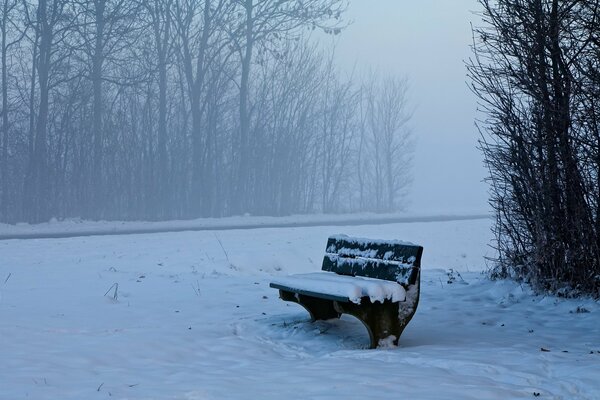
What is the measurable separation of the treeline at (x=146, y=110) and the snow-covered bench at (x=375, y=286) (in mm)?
21511

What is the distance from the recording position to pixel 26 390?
455cm

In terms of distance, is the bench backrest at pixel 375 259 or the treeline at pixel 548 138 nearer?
the bench backrest at pixel 375 259

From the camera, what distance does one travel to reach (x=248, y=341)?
6.61 meters

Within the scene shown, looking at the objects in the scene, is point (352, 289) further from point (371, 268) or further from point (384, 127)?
point (384, 127)

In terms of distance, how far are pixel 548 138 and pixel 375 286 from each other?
3455 mm

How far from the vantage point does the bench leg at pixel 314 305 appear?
283 inches

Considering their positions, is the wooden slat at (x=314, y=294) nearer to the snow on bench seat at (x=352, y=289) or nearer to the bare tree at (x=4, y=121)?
the snow on bench seat at (x=352, y=289)

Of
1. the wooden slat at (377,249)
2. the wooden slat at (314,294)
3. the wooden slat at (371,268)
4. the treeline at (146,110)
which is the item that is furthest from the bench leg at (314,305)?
the treeline at (146,110)

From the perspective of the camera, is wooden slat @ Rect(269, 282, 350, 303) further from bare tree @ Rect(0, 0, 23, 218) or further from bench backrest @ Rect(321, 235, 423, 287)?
bare tree @ Rect(0, 0, 23, 218)

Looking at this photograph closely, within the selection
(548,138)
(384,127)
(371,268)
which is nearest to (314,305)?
(371,268)

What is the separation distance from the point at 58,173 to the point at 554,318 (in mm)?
26093

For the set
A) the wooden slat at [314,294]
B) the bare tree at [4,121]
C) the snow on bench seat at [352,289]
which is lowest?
the wooden slat at [314,294]

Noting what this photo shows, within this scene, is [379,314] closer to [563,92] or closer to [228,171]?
[563,92]

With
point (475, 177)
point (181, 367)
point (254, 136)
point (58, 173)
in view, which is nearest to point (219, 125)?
point (254, 136)
